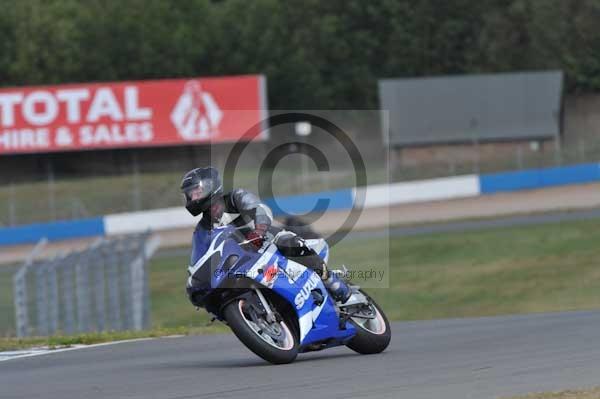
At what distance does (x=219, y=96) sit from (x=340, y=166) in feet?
17.2

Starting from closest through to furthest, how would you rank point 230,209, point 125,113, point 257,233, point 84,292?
point 257,233 → point 230,209 → point 84,292 → point 125,113

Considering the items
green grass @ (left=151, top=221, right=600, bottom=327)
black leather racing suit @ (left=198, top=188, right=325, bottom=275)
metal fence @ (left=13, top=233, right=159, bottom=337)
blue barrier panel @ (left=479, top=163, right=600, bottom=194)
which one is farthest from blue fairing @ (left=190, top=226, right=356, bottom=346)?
blue barrier panel @ (left=479, top=163, right=600, bottom=194)

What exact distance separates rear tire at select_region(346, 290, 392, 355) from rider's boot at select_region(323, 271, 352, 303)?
9.1 inches

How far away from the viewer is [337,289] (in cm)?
1034

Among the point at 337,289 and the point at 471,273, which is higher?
the point at 337,289

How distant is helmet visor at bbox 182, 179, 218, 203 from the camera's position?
976 cm

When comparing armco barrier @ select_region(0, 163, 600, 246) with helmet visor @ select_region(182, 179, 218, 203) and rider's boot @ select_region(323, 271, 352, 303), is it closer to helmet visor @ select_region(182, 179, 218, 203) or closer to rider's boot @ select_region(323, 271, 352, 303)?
rider's boot @ select_region(323, 271, 352, 303)

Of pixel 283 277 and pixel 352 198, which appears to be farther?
pixel 352 198

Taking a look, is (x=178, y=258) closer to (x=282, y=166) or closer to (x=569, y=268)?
(x=282, y=166)

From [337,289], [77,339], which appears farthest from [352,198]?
[337,289]

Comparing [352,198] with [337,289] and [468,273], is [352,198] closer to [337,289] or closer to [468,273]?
[468,273]

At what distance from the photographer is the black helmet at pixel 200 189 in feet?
32.0

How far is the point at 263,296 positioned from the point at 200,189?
3.14 ft

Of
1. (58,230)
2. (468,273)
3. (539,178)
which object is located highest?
(539,178)
